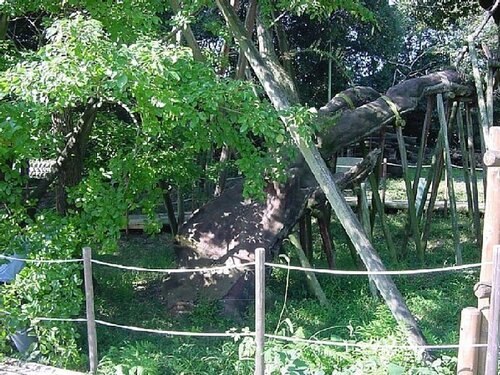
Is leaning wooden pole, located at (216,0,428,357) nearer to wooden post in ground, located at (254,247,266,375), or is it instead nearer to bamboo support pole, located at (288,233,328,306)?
wooden post in ground, located at (254,247,266,375)

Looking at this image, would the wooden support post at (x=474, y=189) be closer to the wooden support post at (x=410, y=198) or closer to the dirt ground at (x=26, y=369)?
the wooden support post at (x=410, y=198)

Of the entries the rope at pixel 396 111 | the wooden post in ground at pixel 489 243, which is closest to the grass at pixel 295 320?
the wooden post in ground at pixel 489 243

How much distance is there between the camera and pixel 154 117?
470cm

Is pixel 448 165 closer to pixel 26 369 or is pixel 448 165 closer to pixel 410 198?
pixel 410 198

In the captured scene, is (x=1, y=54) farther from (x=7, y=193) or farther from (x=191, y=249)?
(x=191, y=249)

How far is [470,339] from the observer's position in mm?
3562

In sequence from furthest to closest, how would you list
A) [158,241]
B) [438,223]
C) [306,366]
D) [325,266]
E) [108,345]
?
[438,223] < [158,241] < [325,266] < [108,345] < [306,366]

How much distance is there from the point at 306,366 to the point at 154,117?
211 centimetres

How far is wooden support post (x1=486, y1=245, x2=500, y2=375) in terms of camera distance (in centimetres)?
327

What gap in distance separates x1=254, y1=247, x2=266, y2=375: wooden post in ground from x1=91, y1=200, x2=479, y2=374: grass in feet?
0.42

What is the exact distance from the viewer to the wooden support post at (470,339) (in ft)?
11.7

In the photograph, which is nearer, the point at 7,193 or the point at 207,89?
the point at 207,89

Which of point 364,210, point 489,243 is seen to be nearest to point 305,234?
point 364,210

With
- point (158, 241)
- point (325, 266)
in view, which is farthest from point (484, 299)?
point (158, 241)
